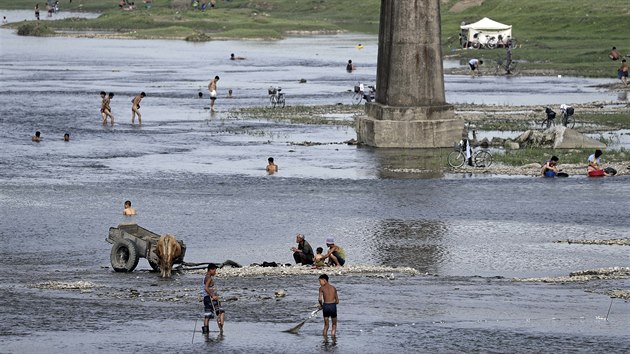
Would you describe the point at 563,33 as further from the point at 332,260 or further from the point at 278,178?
the point at 332,260

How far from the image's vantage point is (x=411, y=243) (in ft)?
123

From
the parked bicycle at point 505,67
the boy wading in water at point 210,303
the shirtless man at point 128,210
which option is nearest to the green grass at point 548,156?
the shirtless man at point 128,210

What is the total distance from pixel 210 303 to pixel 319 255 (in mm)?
A: 7346

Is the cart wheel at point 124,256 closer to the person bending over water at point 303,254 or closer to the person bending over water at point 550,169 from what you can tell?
the person bending over water at point 303,254

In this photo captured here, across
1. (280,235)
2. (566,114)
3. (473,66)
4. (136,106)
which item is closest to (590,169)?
(566,114)

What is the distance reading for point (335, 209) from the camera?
142 feet

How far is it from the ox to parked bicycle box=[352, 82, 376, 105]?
39103 millimetres

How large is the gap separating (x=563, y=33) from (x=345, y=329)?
98762 millimetres

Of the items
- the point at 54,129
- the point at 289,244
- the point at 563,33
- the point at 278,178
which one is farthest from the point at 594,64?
the point at 289,244

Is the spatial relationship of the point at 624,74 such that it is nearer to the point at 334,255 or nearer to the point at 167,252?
the point at 334,255

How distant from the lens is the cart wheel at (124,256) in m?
32.6

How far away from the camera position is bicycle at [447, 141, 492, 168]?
5191cm

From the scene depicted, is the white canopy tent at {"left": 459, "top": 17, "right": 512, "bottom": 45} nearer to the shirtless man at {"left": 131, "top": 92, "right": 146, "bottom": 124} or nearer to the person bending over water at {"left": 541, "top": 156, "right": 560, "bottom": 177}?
the shirtless man at {"left": 131, "top": 92, "right": 146, "bottom": 124}

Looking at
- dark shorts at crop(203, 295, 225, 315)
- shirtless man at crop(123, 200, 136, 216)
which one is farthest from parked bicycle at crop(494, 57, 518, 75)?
dark shorts at crop(203, 295, 225, 315)
